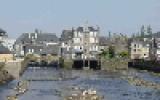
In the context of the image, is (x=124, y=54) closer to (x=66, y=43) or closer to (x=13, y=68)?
(x=66, y=43)

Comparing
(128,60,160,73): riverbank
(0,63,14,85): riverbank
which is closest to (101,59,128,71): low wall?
(128,60,160,73): riverbank

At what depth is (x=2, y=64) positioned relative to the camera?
74812 millimetres

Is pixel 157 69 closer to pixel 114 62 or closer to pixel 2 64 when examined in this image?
pixel 114 62

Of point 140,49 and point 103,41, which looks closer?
point 140,49

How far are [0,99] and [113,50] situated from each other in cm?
10494

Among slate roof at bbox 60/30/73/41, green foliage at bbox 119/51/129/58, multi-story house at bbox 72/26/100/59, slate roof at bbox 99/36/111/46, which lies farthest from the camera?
slate roof at bbox 99/36/111/46

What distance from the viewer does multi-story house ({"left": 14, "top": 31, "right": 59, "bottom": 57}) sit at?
15964cm

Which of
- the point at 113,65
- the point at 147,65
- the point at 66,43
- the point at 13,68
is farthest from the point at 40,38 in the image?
the point at 13,68

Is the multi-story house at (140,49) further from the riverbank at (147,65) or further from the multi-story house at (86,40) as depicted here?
the riverbank at (147,65)

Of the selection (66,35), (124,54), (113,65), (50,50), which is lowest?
(113,65)

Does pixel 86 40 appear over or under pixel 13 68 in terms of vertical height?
over

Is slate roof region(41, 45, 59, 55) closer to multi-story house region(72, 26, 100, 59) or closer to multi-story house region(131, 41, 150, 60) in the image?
multi-story house region(72, 26, 100, 59)

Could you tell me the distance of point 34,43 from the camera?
543 ft

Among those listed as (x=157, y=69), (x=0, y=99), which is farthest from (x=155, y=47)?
(x=0, y=99)
